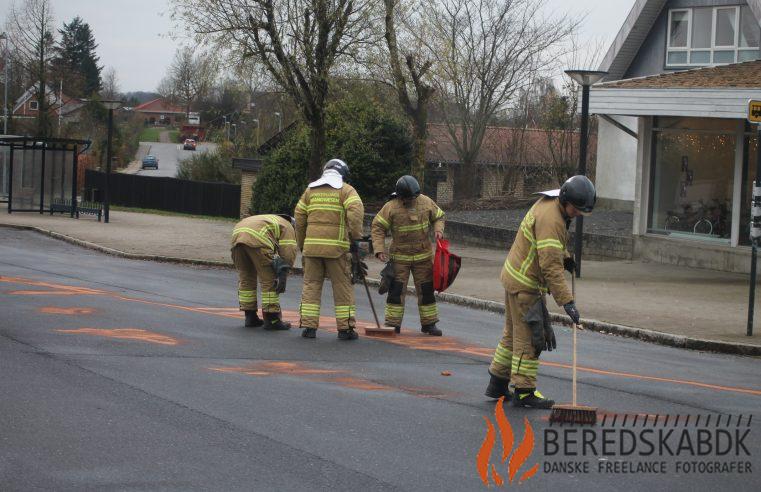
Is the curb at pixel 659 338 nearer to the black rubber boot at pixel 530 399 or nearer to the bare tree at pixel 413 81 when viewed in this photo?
the black rubber boot at pixel 530 399

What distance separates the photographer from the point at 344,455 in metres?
6.81

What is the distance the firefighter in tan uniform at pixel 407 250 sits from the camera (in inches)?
496

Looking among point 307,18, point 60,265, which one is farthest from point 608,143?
point 60,265

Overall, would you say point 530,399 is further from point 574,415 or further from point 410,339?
point 410,339

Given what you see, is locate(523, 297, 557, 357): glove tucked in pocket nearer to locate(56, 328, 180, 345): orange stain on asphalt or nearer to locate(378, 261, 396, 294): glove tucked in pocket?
locate(56, 328, 180, 345): orange stain on asphalt

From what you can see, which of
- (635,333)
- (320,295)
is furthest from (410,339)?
(635,333)

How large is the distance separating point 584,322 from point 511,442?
7995mm

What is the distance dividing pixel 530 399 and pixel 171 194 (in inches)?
1760

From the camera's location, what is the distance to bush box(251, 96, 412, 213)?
→ 33.0 m

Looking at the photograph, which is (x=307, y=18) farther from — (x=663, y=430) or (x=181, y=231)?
(x=663, y=430)

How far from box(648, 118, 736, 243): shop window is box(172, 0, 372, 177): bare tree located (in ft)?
23.7

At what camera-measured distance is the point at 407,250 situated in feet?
41.3

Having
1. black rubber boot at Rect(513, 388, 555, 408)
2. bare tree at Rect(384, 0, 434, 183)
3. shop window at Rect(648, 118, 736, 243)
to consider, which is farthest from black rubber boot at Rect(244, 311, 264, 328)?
bare tree at Rect(384, 0, 434, 183)

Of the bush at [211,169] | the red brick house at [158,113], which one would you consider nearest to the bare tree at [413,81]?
the bush at [211,169]
